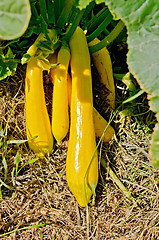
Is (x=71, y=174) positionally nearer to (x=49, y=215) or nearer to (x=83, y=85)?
(x=49, y=215)

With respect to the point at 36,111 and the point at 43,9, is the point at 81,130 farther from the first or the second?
the point at 43,9

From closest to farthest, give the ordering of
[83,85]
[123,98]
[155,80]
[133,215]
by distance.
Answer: [155,80]
[83,85]
[133,215]
[123,98]

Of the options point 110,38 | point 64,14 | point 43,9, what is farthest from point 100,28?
point 43,9

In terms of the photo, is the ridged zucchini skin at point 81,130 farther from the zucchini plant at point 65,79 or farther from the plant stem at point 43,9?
the plant stem at point 43,9

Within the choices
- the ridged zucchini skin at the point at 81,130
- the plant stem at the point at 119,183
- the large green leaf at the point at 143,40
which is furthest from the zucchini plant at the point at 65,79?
the large green leaf at the point at 143,40

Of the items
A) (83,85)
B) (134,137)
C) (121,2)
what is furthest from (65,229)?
(121,2)

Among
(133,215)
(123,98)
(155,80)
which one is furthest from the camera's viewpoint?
(123,98)

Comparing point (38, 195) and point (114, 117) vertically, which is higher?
point (114, 117)
